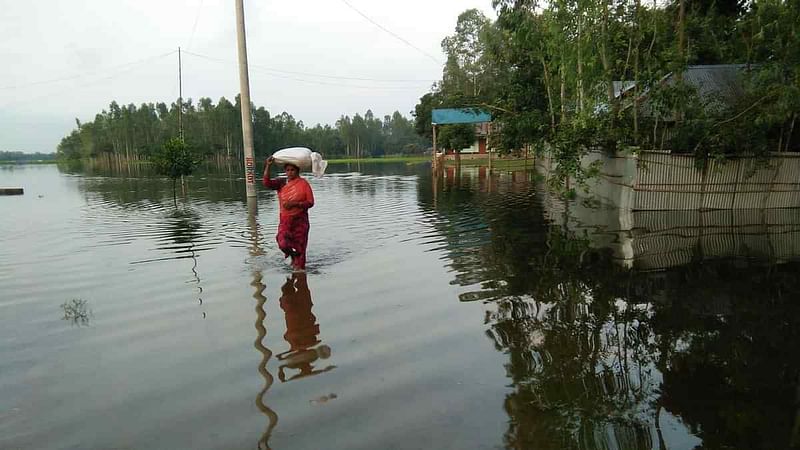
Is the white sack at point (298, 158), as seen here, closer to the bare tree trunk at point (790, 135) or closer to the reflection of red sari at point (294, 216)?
the reflection of red sari at point (294, 216)

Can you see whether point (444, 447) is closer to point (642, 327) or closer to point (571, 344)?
point (571, 344)

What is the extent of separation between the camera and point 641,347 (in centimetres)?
502

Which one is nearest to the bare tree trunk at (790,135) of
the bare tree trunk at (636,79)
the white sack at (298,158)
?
the bare tree trunk at (636,79)

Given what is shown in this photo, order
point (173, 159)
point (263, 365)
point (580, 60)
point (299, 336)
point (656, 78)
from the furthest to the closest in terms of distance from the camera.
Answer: point (173, 159), point (580, 60), point (656, 78), point (299, 336), point (263, 365)

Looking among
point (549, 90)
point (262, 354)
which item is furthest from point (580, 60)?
point (262, 354)

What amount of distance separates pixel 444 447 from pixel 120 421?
222cm

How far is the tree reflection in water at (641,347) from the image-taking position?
3.56 metres

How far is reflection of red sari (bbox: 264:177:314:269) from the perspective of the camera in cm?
794

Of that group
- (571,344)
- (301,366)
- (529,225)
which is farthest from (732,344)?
(529,225)

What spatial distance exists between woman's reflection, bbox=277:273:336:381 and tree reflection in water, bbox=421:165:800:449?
5.54 ft

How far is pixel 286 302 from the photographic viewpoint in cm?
671

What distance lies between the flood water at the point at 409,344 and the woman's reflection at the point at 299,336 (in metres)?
0.03

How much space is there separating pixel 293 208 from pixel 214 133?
321 feet

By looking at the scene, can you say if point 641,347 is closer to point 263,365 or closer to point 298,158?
point 263,365
